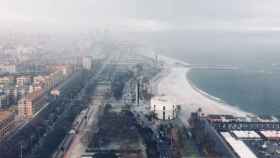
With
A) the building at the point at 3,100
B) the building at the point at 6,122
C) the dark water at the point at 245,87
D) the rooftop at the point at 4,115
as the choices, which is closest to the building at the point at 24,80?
the building at the point at 3,100

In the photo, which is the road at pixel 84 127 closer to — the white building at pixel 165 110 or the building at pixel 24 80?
the white building at pixel 165 110

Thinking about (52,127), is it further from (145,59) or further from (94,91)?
(145,59)

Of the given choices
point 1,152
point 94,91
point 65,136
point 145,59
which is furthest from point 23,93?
point 145,59

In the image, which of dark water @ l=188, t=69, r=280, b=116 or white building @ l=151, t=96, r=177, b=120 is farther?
dark water @ l=188, t=69, r=280, b=116

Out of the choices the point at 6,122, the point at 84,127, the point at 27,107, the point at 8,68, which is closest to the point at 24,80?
the point at 8,68

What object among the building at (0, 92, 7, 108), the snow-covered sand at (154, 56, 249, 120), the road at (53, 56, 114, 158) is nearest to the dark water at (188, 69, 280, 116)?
the snow-covered sand at (154, 56, 249, 120)

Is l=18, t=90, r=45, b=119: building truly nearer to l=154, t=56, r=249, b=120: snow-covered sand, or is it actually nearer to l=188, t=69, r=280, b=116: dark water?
l=154, t=56, r=249, b=120: snow-covered sand

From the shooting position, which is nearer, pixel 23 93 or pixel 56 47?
pixel 23 93
